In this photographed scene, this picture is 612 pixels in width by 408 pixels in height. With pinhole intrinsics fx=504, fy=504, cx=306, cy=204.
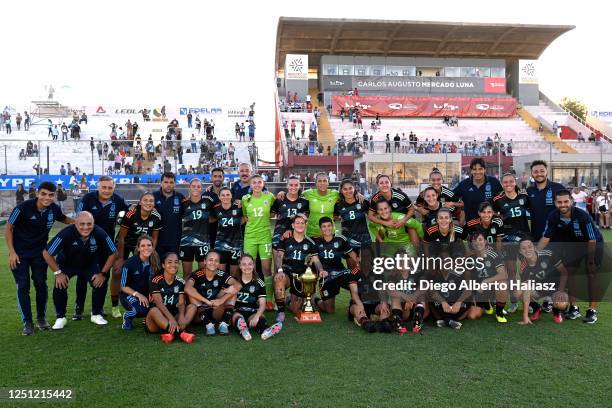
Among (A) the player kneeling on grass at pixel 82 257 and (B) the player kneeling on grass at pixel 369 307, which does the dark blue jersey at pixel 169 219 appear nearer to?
(A) the player kneeling on grass at pixel 82 257

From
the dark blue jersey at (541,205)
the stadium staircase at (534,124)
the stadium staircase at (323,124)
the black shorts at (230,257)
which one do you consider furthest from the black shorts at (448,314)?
the stadium staircase at (534,124)

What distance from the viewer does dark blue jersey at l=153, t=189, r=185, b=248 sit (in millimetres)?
6641

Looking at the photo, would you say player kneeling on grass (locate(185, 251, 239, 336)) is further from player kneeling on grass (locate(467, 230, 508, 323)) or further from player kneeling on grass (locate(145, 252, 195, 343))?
player kneeling on grass (locate(467, 230, 508, 323))

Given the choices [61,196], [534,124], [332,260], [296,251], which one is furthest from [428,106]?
[296,251]

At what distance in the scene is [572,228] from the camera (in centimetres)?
587

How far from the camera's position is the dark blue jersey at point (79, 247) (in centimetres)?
565

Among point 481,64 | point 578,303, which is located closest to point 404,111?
point 481,64

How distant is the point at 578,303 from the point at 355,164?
1361cm

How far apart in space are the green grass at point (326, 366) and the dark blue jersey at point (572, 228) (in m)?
0.99

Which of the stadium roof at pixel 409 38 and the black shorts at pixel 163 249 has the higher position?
the stadium roof at pixel 409 38

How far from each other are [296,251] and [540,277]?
295 cm

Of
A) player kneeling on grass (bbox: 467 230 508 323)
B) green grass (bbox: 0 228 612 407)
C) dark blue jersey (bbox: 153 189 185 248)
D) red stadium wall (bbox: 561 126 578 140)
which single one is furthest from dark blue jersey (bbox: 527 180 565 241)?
red stadium wall (bbox: 561 126 578 140)

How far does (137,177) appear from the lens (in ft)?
59.1

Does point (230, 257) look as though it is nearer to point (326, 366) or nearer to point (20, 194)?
point (326, 366)
